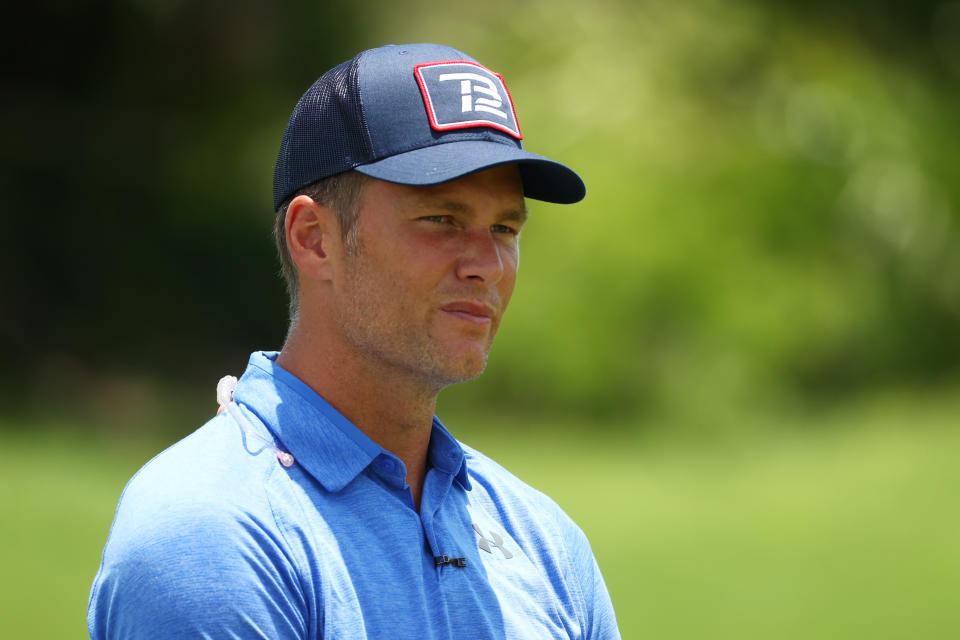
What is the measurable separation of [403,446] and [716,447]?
5715mm

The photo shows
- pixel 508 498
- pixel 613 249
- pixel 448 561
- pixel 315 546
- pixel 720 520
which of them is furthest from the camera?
pixel 613 249

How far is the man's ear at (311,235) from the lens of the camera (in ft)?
5.43

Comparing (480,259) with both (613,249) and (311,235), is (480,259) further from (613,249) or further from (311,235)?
(613,249)

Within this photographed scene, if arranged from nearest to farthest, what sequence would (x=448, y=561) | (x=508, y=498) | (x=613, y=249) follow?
1. (x=448, y=561)
2. (x=508, y=498)
3. (x=613, y=249)

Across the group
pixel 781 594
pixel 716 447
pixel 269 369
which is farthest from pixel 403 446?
pixel 716 447

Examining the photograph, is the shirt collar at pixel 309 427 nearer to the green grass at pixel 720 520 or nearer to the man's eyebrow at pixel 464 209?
the man's eyebrow at pixel 464 209

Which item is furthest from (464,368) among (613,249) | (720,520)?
(613,249)

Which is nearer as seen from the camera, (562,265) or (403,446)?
(403,446)

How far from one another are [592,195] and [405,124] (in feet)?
20.3

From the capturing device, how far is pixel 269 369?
5.34 ft

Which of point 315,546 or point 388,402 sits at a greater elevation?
point 388,402

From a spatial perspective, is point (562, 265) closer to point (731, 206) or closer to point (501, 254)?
point (731, 206)

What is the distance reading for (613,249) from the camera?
7.62 m

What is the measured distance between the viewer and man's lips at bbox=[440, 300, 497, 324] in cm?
162
